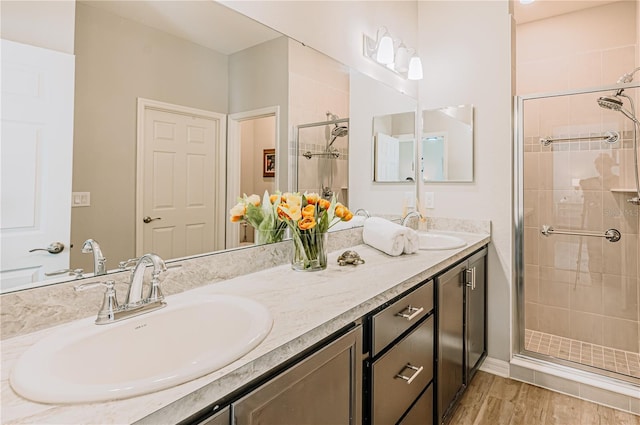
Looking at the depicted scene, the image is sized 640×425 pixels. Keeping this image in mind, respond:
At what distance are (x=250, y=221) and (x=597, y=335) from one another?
2635 mm

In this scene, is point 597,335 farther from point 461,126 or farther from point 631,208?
point 461,126

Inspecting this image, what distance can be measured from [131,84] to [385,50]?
5.57 feet

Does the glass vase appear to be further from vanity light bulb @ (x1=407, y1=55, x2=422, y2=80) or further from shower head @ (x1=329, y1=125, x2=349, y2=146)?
vanity light bulb @ (x1=407, y1=55, x2=422, y2=80)

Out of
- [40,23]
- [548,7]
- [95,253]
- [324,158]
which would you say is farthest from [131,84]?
[548,7]

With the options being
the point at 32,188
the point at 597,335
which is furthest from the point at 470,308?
the point at 32,188

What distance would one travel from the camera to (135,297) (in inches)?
37.8

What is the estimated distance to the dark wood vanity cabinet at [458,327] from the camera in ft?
5.34

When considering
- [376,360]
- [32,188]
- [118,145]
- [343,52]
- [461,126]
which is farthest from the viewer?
[461,126]

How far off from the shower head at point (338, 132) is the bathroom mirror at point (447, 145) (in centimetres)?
91

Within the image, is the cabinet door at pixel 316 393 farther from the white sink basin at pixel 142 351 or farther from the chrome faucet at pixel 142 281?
the chrome faucet at pixel 142 281

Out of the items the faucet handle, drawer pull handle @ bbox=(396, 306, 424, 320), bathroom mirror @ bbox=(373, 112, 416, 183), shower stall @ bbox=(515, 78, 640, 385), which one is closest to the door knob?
the faucet handle

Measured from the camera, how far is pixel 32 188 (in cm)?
88

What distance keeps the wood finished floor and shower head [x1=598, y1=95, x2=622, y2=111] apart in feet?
5.89

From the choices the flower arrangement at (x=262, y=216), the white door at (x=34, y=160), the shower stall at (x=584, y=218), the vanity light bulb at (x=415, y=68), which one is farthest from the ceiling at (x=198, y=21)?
the shower stall at (x=584, y=218)
